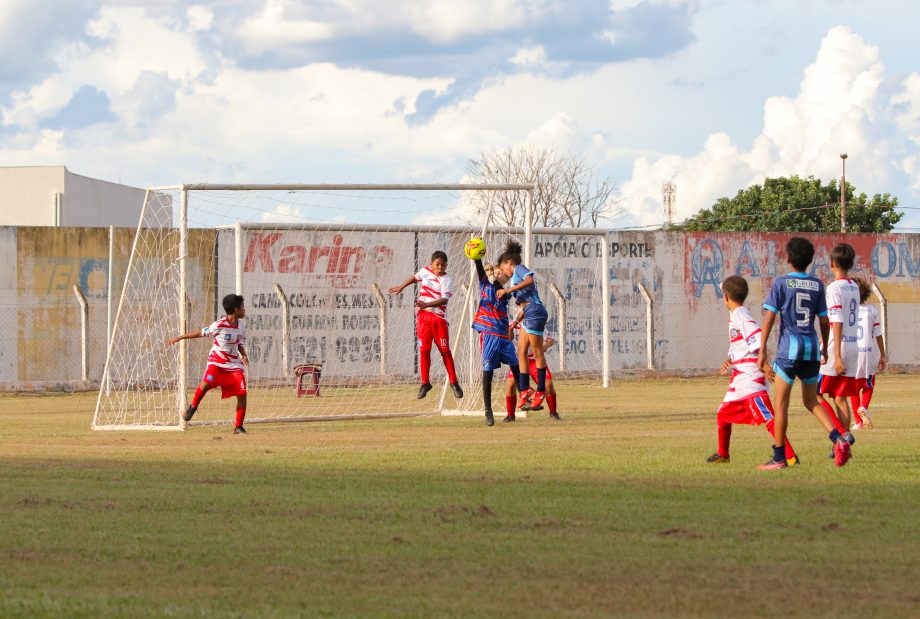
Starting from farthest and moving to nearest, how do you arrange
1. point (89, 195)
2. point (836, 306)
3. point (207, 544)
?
point (89, 195) → point (836, 306) → point (207, 544)

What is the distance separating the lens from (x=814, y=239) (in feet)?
111

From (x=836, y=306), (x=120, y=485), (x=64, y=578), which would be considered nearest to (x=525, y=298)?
(x=836, y=306)

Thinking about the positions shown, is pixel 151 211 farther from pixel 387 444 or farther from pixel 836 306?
pixel 836 306

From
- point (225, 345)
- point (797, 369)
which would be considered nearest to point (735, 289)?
point (797, 369)

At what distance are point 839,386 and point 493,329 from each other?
4189mm

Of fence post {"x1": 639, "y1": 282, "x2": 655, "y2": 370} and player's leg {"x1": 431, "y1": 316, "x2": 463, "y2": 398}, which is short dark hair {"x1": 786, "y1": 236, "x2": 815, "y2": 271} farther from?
fence post {"x1": 639, "y1": 282, "x2": 655, "y2": 370}

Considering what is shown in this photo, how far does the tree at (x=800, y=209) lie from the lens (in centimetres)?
6044

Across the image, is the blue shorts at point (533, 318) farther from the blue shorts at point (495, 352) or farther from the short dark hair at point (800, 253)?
the short dark hair at point (800, 253)

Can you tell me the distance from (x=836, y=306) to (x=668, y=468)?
8.71ft

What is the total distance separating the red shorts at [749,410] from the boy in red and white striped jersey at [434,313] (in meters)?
5.67

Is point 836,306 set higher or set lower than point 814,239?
lower

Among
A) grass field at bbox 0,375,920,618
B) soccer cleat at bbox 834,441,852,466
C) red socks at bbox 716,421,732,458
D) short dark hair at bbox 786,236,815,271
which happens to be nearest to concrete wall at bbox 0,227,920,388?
grass field at bbox 0,375,920,618

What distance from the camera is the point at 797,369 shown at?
33.4ft

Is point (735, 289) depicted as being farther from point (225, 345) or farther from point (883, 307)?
point (883, 307)
